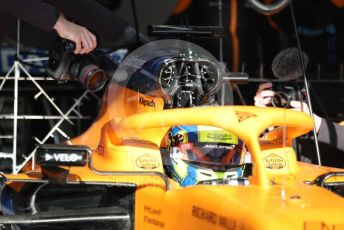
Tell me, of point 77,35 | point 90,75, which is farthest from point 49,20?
point 90,75

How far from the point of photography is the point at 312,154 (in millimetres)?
7066

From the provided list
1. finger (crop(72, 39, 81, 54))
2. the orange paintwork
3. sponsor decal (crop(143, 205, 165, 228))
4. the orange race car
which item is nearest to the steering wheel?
the orange race car

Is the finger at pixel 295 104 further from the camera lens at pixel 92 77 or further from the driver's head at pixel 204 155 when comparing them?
the camera lens at pixel 92 77

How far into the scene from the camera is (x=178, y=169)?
4.98m

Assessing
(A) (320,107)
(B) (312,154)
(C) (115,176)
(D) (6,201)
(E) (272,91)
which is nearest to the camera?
(C) (115,176)

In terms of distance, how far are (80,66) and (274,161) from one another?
5.71 feet

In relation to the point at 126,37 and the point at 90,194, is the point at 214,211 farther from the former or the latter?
the point at 126,37

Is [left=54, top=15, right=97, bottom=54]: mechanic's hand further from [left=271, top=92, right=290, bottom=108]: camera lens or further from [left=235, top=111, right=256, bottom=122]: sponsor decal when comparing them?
A: [left=235, top=111, right=256, bottom=122]: sponsor decal

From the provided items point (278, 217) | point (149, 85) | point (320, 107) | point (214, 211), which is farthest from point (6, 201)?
point (320, 107)

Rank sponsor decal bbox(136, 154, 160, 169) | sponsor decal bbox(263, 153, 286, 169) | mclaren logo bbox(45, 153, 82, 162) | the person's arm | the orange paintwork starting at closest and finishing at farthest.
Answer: the orange paintwork, mclaren logo bbox(45, 153, 82, 162), sponsor decal bbox(136, 154, 160, 169), sponsor decal bbox(263, 153, 286, 169), the person's arm

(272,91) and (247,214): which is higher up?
(272,91)

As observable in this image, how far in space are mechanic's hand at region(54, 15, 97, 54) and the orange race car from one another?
723 mm

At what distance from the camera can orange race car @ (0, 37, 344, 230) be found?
4.26 meters

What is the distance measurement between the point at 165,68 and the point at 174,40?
322 mm
